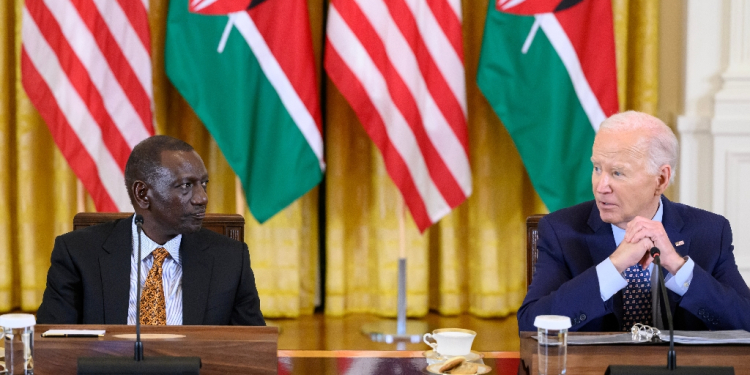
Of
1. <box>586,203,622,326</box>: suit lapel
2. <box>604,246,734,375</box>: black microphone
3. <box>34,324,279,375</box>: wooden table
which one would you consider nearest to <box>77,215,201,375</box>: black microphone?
<box>34,324,279,375</box>: wooden table

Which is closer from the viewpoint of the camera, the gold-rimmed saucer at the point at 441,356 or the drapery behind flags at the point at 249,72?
the gold-rimmed saucer at the point at 441,356

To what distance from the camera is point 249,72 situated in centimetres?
418

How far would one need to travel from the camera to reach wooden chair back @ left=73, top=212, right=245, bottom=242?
7.83 ft

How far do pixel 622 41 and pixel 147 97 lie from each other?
2453 mm

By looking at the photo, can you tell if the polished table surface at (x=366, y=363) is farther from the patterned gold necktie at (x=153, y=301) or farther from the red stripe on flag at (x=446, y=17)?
the red stripe on flag at (x=446, y=17)

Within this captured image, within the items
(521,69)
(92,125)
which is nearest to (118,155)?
(92,125)

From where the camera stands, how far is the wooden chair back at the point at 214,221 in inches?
94.0

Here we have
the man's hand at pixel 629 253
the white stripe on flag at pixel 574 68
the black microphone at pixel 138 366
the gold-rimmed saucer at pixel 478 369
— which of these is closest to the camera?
the black microphone at pixel 138 366

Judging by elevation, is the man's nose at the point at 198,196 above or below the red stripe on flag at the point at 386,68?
below

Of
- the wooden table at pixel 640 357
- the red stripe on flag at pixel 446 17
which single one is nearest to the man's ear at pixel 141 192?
the wooden table at pixel 640 357

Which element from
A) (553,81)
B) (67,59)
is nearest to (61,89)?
(67,59)

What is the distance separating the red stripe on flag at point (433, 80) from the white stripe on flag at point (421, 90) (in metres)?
0.02

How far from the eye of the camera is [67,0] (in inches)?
157

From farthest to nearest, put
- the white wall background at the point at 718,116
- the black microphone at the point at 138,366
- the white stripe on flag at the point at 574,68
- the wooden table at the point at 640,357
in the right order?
the white wall background at the point at 718,116, the white stripe on flag at the point at 574,68, the wooden table at the point at 640,357, the black microphone at the point at 138,366
